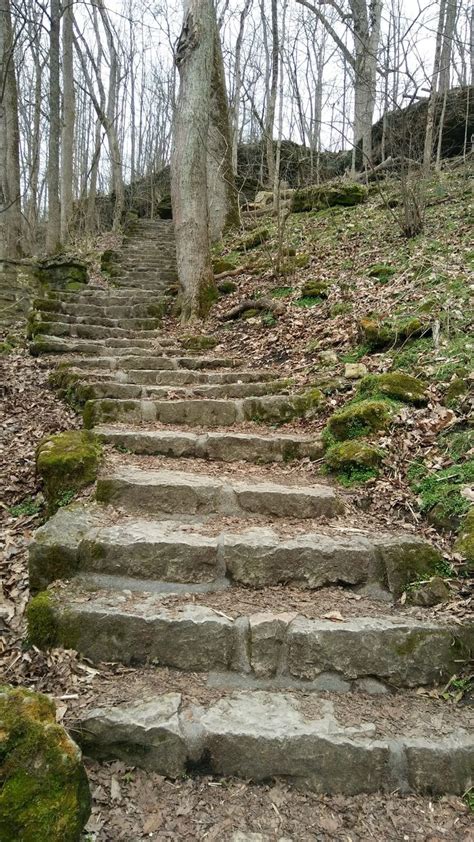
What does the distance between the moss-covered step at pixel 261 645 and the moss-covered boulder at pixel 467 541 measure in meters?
0.39

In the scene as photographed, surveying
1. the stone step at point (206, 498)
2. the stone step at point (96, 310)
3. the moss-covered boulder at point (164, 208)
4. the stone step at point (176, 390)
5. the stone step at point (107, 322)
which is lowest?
the stone step at point (206, 498)

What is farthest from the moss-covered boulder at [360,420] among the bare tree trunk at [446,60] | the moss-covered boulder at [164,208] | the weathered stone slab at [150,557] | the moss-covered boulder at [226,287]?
the moss-covered boulder at [164,208]

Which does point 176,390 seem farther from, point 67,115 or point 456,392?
point 67,115

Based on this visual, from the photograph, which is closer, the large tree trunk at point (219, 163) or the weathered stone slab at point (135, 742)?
the weathered stone slab at point (135, 742)

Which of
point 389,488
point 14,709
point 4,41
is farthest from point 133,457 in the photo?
point 4,41

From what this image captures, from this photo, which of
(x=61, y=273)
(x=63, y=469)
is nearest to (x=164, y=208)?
(x=61, y=273)

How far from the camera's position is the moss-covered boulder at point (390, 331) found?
447cm

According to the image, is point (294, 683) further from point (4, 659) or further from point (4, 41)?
point (4, 41)

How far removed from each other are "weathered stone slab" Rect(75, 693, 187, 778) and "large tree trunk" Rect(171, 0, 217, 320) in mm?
5819

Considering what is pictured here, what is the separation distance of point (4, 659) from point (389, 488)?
2.39m

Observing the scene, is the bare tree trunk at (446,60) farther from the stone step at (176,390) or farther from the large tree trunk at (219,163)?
the stone step at (176,390)

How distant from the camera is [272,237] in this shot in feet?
29.2

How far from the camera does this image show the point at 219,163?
1045 centimetres

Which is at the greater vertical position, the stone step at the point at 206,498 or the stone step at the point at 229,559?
the stone step at the point at 206,498
